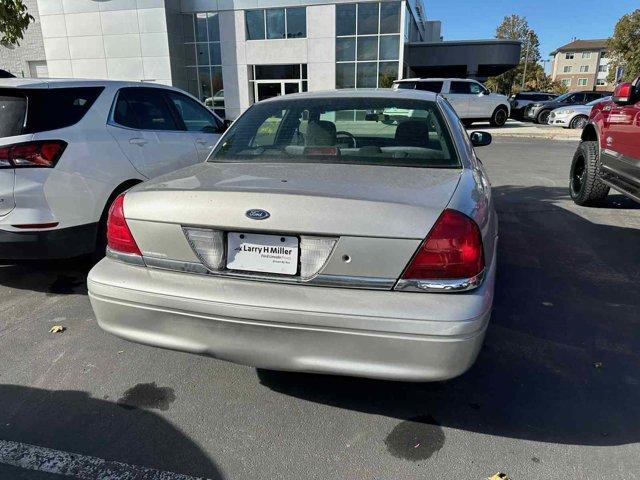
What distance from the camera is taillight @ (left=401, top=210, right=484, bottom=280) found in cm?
203

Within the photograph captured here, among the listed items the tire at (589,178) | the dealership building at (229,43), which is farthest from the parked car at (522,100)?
the tire at (589,178)

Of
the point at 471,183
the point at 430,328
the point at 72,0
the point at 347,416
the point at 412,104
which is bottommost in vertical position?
the point at 347,416

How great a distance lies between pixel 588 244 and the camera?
518 centimetres

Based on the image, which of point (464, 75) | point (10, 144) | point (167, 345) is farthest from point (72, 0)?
point (167, 345)

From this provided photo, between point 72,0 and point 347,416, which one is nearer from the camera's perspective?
point 347,416

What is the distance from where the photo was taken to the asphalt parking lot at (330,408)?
2.17 meters

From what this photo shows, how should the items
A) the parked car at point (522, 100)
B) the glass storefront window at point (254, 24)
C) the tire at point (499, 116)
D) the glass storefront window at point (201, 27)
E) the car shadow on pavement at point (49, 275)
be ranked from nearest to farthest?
the car shadow on pavement at point (49, 275)
the tire at point (499, 116)
the glass storefront window at point (254, 24)
the glass storefront window at point (201, 27)
the parked car at point (522, 100)

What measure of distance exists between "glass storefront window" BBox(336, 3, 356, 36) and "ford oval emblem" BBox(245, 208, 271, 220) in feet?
81.7

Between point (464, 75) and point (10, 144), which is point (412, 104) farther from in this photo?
point (464, 75)

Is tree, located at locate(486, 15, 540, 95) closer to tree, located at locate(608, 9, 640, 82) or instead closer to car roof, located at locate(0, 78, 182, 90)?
tree, located at locate(608, 9, 640, 82)

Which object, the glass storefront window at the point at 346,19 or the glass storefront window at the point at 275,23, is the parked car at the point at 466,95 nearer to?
the glass storefront window at the point at 346,19

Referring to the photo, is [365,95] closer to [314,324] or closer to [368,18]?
[314,324]

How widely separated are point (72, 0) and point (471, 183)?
30.3 metres

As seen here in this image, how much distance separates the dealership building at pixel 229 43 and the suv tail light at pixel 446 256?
23.6 meters
